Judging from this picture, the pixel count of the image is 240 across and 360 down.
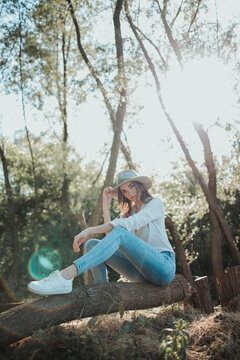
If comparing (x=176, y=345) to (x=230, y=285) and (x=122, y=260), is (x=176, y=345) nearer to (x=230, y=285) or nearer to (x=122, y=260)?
(x=122, y=260)

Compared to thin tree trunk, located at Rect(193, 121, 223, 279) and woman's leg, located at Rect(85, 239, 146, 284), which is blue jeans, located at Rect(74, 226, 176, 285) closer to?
woman's leg, located at Rect(85, 239, 146, 284)

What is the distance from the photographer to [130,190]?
4.03 meters

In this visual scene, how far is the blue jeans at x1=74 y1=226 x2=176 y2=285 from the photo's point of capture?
9.79 ft

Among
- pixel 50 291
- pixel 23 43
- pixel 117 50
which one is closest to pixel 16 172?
pixel 23 43

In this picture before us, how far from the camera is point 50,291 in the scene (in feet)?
9.39

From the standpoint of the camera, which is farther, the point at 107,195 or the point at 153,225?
the point at 107,195

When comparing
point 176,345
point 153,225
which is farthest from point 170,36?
point 176,345

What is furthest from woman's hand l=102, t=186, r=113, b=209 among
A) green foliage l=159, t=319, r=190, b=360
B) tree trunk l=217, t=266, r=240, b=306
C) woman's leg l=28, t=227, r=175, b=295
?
green foliage l=159, t=319, r=190, b=360

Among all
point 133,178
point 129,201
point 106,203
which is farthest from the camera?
point 106,203

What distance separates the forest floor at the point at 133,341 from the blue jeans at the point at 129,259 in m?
0.45

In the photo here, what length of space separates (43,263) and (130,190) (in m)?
9.40

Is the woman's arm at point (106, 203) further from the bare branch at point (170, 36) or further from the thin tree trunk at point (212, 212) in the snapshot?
the bare branch at point (170, 36)

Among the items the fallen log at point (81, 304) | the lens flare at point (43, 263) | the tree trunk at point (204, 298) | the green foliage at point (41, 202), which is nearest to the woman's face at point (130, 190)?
the fallen log at point (81, 304)

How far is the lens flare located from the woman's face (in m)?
8.62
